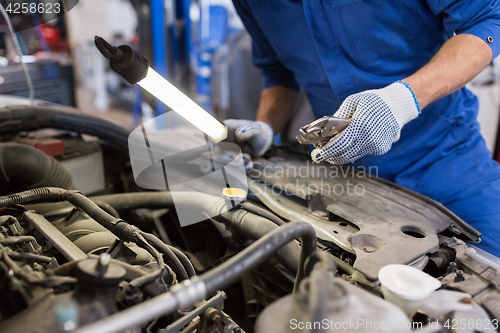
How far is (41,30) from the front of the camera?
15.5ft

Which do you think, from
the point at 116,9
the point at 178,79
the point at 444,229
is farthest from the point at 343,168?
the point at 116,9

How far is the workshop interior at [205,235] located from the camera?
1.64 feet

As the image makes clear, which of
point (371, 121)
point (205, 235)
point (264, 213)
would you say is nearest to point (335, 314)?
point (264, 213)

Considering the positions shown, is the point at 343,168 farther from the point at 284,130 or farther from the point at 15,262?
the point at 15,262

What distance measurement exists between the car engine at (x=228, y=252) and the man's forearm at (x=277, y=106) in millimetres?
224

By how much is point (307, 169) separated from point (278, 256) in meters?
0.50

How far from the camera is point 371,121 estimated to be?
2.98ft

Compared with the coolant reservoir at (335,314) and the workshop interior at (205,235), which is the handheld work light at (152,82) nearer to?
the workshop interior at (205,235)

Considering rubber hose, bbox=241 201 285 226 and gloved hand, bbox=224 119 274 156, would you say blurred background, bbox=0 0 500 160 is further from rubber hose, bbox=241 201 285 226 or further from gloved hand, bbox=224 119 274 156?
rubber hose, bbox=241 201 285 226

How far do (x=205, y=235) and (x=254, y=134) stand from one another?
1.37 feet

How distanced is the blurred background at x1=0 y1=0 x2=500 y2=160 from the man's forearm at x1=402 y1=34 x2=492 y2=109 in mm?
612

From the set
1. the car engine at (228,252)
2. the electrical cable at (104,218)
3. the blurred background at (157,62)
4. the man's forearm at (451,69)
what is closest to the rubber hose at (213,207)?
the car engine at (228,252)

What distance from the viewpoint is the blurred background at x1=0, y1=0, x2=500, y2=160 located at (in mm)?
2279

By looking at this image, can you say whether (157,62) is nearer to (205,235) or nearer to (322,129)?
(205,235)
